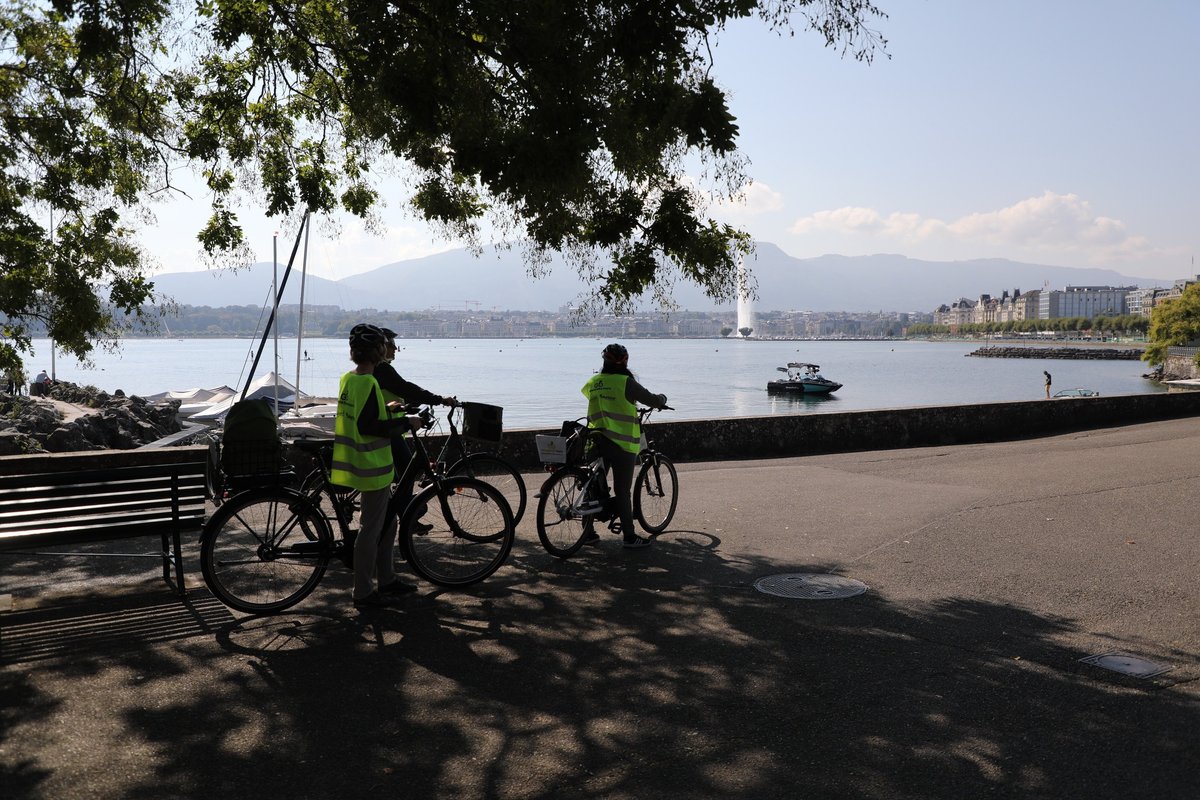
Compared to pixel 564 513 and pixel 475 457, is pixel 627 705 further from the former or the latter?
pixel 475 457

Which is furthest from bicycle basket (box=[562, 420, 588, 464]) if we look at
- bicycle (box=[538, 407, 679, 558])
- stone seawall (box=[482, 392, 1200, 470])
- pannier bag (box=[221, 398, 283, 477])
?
stone seawall (box=[482, 392, 1200, 470])

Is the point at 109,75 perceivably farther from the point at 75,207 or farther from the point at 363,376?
the point at 363,376

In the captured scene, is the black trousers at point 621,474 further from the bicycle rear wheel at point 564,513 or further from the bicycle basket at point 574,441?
the bicycle rear wheel at point 564,513

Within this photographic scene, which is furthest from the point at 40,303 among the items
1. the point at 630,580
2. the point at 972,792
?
the point at 972,792

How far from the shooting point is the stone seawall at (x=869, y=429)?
593 inches

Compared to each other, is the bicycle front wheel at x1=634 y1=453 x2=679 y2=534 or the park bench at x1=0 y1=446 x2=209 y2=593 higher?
the park bench at x1=0 y1=446 x2=209 y2=593

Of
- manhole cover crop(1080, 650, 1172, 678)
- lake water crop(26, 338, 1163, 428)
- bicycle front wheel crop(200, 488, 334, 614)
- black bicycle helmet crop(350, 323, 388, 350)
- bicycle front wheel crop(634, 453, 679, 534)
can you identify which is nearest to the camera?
manhole cover crop(1080, 650, 1172, 678)

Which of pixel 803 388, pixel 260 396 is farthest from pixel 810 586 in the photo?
pixel 803 388

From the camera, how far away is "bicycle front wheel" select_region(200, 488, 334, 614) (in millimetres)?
5895

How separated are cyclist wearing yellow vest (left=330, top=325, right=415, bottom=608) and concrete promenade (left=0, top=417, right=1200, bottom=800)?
29 centimetres

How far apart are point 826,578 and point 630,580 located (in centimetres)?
139

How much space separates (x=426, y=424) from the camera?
21.8ft

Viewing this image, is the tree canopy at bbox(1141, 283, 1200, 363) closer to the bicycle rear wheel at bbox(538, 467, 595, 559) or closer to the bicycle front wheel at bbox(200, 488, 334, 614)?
the bicycle rear wheel at bbox(538, 467, 595, 559)

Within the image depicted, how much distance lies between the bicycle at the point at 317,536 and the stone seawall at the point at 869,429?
6367 millimetres
